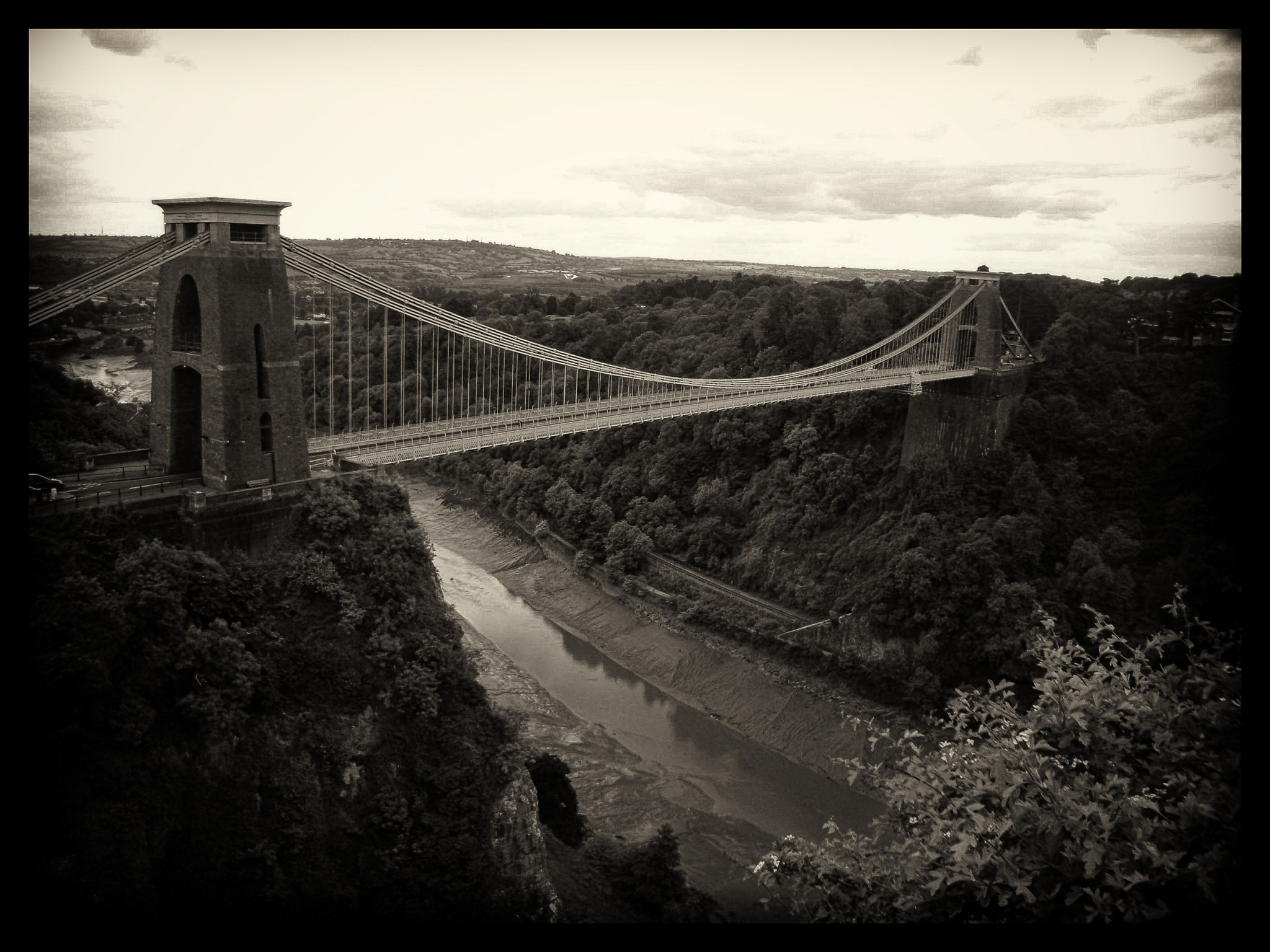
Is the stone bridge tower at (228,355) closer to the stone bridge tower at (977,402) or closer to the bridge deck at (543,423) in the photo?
the bridge deck at (543,423)

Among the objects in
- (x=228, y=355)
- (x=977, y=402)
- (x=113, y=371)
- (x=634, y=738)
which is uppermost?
(x=228, y=355)

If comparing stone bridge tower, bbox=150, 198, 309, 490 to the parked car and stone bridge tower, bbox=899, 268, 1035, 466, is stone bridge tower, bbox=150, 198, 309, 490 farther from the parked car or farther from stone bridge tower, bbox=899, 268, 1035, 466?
stone bridge tower, bbox=899, 268, 1035, 466

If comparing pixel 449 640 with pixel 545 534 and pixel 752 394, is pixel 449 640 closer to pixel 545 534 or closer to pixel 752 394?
pixel 752 394

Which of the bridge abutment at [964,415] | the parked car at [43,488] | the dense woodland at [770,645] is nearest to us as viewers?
the dense woodland at [770,645]

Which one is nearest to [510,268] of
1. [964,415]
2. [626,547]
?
[626,547]

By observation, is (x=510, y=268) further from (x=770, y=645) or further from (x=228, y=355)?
(x=228, y=355)

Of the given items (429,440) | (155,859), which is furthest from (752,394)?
(155,859)

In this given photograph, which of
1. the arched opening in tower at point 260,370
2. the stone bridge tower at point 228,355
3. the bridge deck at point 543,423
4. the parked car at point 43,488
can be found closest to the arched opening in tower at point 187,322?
the stone bridge tower at point 228,355

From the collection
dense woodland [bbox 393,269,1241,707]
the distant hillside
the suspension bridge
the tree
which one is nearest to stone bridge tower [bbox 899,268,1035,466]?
dense woodland [bbox 393,269,1241,707]
